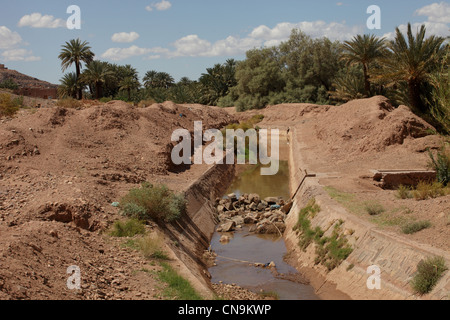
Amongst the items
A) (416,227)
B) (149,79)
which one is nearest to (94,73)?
(149,79)

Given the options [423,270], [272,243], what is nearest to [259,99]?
[272,243]

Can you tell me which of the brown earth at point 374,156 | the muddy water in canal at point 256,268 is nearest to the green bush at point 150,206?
the muddy water in canal at point 256,268

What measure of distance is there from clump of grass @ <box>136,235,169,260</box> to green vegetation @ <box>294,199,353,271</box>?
4.28m

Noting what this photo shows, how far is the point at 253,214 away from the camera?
2031 cm

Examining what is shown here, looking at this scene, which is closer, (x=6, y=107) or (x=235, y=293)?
(x=235, y=293)

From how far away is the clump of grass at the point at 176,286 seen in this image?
369 inches

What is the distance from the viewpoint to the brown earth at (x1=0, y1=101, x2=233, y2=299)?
28.7 ft

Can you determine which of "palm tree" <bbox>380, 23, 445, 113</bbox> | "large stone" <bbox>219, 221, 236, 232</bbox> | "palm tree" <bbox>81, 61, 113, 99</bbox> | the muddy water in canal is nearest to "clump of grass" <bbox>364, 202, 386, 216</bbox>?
the muddy water in canal

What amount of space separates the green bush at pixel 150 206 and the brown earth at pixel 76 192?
0.52 meters

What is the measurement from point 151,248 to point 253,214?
941 cm

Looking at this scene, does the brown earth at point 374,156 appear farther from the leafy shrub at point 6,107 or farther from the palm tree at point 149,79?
the palm tree at point 149,79

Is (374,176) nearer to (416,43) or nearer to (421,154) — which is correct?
(421,154)

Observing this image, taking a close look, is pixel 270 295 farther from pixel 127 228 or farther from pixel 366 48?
pixel 366 48

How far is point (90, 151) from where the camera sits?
2047cm
